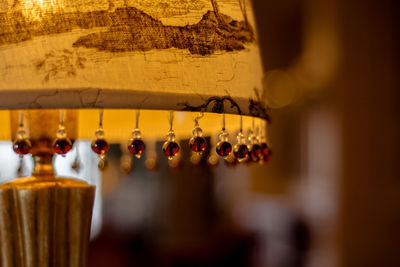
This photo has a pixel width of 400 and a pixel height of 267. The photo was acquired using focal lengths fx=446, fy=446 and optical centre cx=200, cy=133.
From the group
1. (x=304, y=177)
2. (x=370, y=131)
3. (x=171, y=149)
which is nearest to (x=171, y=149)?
(x=171, y=149)

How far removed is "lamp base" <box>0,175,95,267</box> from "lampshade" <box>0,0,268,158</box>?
0.16 m

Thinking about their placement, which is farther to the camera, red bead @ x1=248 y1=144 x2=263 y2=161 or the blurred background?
the blurred background

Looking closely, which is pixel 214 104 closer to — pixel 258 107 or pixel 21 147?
Answer: pixel 258 107

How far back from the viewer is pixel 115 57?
0.35 meters

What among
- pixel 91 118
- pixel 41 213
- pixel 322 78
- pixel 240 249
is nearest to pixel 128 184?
pixel 322 78

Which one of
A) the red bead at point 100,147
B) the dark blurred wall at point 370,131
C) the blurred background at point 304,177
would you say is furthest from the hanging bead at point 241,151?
the dark blurred wall at point 370,131

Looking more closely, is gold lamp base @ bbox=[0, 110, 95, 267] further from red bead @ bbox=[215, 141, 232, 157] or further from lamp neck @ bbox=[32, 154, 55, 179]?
red bead @ bbox=[215, 141, 232, 157]

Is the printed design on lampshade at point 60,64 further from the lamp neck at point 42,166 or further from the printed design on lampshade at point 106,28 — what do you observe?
the lamp neck at point 42,166

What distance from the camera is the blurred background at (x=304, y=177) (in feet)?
7.08

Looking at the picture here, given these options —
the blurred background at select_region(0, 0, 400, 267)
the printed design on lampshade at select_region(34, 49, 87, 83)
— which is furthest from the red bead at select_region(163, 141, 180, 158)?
the blurred background at select_region(0, 0, 400, 267)

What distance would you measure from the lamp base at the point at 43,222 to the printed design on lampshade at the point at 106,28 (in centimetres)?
18

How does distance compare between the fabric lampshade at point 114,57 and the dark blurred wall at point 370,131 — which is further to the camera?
the dark blurred wall at point 370,131

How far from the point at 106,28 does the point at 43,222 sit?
0.23 m

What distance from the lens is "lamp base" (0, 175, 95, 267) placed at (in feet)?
1.54
